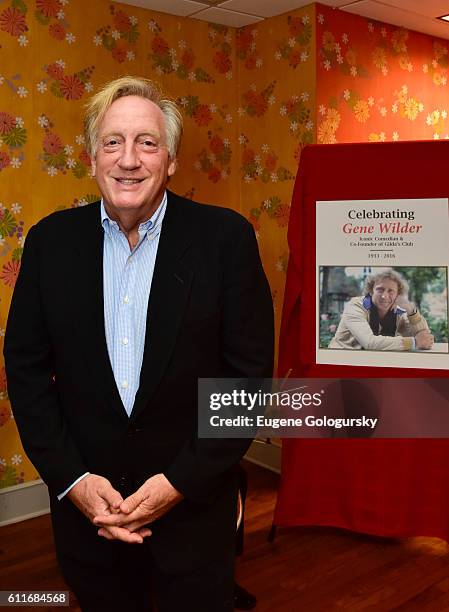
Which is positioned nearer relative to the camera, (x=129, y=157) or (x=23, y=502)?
(x=129, y=157)

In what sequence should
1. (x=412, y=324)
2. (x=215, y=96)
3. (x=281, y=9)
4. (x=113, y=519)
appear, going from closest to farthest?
(x=113, y=519) → (x=412, y=324) → (x=281, y=9) → (x=215, y=96)

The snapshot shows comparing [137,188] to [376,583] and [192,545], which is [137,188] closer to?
[192,545]

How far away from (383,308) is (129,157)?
153cm

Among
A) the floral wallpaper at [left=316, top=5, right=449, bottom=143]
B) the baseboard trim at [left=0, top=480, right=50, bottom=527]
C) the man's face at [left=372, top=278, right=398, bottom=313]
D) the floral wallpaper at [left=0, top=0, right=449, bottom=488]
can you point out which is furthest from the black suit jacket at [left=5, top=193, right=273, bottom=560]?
the floral wallpaper at [left=316, top=5, right=449, bottom=143]

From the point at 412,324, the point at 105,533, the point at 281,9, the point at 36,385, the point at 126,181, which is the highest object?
the point at 281,9

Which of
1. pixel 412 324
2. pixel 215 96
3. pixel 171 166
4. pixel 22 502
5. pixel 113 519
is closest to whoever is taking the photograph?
pixel 113 519

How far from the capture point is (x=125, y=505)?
131 cm

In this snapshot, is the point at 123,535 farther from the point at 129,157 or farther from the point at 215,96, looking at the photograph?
the point at 215,96

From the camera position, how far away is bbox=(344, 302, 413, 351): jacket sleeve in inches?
102

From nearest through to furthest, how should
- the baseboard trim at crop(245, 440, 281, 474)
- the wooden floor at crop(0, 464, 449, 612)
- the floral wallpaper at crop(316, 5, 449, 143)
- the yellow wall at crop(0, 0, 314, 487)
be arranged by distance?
the wooden floor at crop(0, 464, 449, 612) < the yellow wall at crop(0, 0, 314, 487) < the floral wallpaper at crop(316, 5, 449, 143) < the baseboard trim at crop(245, 440, 281, 474)

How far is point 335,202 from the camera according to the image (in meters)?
2.67

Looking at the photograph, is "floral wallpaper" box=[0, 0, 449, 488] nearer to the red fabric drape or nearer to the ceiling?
the ceiling

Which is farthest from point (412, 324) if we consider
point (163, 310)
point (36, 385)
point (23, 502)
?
point (23, 502)

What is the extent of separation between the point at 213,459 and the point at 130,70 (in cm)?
261
